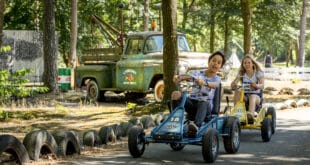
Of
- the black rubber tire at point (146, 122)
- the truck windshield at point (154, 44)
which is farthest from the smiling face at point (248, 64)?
the truck windshield at point (154, 44)

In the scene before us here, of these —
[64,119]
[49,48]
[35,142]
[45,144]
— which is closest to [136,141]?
[45,144]

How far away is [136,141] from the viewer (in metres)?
7.39

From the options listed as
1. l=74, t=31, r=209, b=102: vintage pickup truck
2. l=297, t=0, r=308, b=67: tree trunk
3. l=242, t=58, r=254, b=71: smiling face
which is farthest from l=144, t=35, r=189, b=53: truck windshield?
l=297, t=0, r=308, b=67: tree trunk

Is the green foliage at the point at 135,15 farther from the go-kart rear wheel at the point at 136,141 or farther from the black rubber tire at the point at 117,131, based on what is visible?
the go-kart rear wheel at the point at 136,141

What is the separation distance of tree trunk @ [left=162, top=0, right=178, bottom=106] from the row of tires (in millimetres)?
4510

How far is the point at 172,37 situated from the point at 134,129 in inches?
250

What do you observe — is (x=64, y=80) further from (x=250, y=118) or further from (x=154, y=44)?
(x=250, y=118)

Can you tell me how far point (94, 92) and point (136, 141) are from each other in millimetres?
11907

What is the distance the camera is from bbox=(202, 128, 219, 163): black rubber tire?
7.11 m

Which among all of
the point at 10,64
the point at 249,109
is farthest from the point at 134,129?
the point at 10,64

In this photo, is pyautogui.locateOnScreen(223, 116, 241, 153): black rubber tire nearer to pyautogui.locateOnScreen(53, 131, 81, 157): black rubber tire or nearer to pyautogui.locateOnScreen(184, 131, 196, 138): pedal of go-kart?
pyautogui.locateOnScreen(184, 131, 196, 138): pedal of go-kart

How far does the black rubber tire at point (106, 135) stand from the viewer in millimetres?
8797

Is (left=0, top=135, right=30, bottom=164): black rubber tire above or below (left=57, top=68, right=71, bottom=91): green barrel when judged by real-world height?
below

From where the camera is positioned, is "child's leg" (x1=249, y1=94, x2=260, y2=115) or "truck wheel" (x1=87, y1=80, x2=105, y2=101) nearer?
"child's leg" (x1=249, y1=94, x2=260, y2=115)
